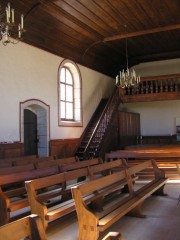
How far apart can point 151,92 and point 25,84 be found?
18.3 feet

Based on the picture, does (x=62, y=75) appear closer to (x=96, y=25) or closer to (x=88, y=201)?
(x=96, y=25)

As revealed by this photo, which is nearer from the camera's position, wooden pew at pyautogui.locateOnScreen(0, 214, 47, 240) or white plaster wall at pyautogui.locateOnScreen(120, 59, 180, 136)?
wooden pew at pyautogui.locateOnScreen(0, 214, 47, 240)

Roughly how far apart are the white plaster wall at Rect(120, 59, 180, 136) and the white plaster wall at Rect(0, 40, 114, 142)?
15.7ft

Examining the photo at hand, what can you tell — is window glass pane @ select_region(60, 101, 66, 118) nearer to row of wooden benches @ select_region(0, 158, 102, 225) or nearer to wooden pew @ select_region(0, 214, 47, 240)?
row of wooden benches @ select_region(0, 158, 102, 225)

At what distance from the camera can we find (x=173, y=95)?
11797 millimetres

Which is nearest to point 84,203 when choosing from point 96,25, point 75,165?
point 75,165

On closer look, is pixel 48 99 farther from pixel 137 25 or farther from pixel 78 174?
pixel 78 174

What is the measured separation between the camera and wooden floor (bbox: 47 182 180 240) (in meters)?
3.71

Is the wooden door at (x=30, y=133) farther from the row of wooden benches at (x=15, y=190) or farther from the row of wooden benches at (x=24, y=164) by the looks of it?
the row of wooden benches at (x=15, y=190)

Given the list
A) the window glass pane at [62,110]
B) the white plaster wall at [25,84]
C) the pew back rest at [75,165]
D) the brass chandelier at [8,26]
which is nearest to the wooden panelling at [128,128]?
the white plaster wall at [25,84]

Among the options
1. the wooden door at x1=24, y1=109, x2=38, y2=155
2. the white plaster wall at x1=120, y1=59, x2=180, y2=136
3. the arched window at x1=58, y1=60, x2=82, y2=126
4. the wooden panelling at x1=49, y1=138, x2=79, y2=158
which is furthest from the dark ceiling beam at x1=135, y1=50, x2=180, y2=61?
the wooden door at x1=24, y1=109, x2=38, y2=155

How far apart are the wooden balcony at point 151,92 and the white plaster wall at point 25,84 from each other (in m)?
2.56

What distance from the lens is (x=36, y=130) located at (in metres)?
9.65

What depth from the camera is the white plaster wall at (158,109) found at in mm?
14500
